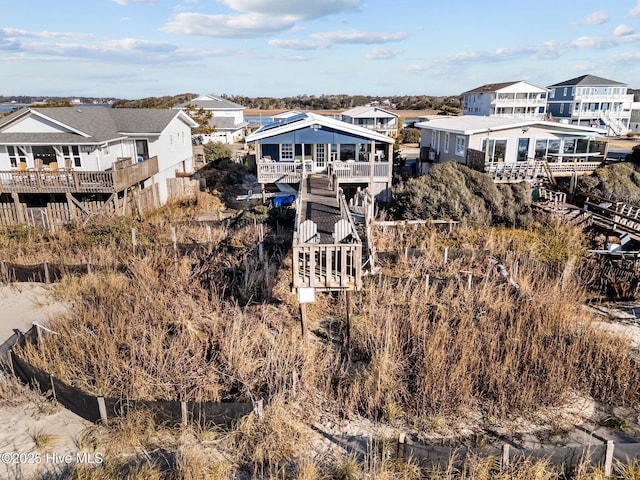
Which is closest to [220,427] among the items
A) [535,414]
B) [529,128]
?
[535,414]

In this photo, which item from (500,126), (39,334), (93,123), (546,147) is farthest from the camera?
(546,147)

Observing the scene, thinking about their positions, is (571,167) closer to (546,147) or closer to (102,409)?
(546,147)

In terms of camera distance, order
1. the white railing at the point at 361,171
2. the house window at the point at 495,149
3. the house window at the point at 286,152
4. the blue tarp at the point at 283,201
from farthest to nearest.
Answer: the house window at the point at 495,149 → the house window at the point at 286,152 → the white railing at the point at 361,171 → the blue tarp at the point at 283,201

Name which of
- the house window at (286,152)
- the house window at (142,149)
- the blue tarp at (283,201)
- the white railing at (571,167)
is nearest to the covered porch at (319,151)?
the house window at (286,152)

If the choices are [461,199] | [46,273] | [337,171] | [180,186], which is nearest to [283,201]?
[337,171]

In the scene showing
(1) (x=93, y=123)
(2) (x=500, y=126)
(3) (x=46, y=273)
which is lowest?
(3) (x=46, y=273)

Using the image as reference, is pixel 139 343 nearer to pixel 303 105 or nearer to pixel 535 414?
pixel 535 414

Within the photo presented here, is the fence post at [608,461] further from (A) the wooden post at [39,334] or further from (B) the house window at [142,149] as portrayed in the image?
(B) the house window at [142,149]
